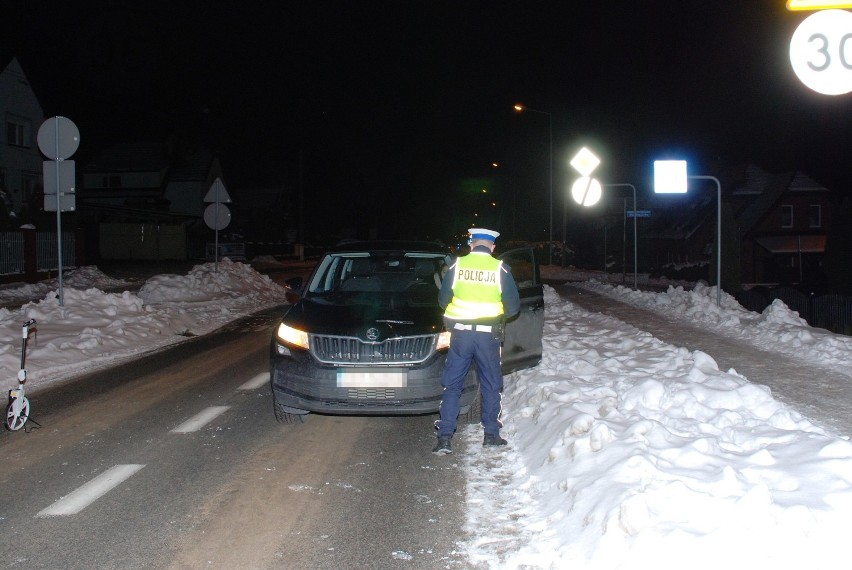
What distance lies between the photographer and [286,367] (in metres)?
6.50

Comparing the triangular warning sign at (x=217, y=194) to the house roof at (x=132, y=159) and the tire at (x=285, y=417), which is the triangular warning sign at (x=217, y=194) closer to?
the tire at (x=285, y=417)

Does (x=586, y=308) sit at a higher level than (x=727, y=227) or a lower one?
lower

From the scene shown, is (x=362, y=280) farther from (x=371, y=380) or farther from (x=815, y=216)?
(x=815, y=216)

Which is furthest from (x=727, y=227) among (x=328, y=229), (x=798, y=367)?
(x=328, y=229)

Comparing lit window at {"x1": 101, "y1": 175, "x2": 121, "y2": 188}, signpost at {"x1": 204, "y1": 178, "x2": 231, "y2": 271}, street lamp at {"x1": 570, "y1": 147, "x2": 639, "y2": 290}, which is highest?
lit window at {"x1": 101, "y1": 175, "x2": 121, "y2": 188}

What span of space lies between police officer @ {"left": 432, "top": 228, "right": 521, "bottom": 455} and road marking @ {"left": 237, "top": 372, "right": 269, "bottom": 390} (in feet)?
11.5

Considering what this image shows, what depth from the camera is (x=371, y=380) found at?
20.7ft

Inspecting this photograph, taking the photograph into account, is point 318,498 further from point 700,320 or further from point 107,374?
point 700,320

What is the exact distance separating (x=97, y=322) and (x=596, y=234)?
4841 centimetres

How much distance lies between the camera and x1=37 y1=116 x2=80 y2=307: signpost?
1290cm

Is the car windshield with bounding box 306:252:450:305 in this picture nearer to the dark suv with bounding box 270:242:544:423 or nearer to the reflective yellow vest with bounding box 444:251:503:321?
the dark suv with bounding box 270:242:544:423

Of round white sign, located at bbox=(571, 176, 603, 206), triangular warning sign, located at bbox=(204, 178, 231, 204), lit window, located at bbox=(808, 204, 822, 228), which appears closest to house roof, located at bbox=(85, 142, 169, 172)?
triangular warning sign, located at bbox=(204, 178, 231, 204)

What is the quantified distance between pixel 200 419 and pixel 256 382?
6.48 ft

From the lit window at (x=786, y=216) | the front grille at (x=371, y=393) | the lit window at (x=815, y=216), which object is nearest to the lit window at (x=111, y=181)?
the lit window at (x=786, y=216)
